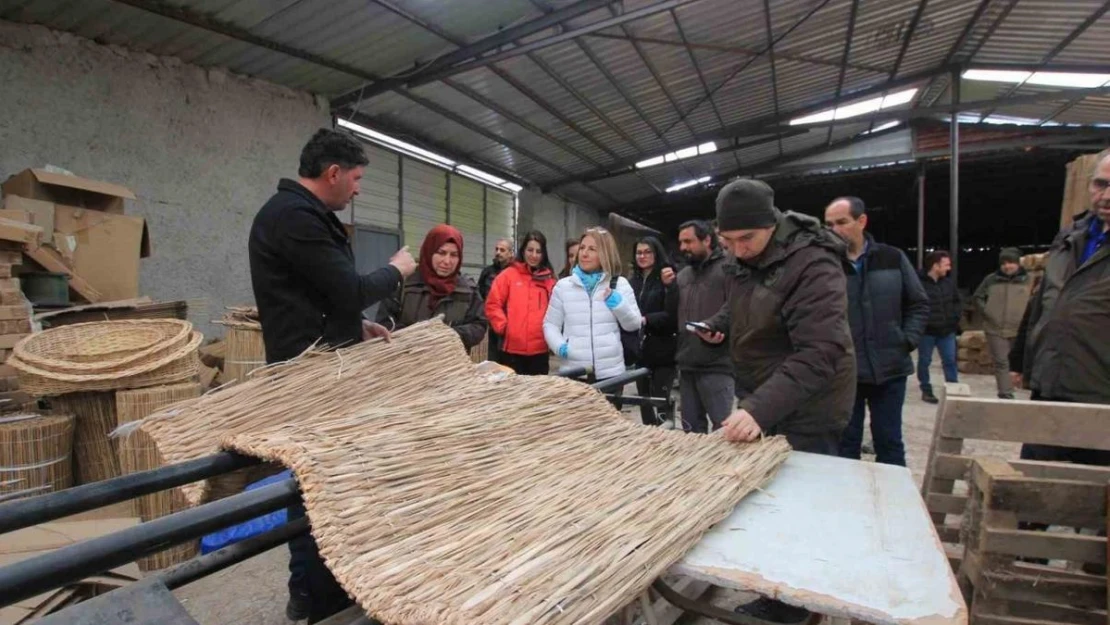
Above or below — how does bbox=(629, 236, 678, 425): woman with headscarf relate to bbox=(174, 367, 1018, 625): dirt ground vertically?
above

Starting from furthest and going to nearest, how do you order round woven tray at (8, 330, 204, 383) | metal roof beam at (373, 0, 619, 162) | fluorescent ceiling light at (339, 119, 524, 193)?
fluorescent ceiling light at (339, 119, 524, 193), metal roof beam at (373, 0, 619, 162), round woven tray at (8, 330, 204, 383)

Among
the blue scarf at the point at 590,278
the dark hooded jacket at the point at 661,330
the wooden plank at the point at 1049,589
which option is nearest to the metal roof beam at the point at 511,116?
the dark hooded jacket at the point at 661,330

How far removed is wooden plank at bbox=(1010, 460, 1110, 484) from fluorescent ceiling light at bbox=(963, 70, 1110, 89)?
9.24 m

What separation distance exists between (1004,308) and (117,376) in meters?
7.32

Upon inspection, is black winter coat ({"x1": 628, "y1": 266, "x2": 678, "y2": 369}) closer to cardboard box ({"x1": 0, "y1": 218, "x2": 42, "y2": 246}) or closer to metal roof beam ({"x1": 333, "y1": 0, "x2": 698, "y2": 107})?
metal roof beam ({"x1": 333, "y1": 0, "x2": 698, "y2": 107})

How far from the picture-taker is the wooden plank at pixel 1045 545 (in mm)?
1559

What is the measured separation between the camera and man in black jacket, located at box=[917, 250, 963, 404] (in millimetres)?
5301

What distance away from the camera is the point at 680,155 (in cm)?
1091

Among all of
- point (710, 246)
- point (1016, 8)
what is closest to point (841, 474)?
point (710, 246)

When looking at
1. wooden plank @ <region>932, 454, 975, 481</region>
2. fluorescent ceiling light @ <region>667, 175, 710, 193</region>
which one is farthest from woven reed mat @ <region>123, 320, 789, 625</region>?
fluorescent ceiling light @ <region>667, 175, 710, 193</region>

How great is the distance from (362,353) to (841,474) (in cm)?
125

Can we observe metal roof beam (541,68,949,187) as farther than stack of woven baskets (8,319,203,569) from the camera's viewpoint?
Yes

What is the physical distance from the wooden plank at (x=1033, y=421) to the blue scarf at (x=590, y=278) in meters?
1.82

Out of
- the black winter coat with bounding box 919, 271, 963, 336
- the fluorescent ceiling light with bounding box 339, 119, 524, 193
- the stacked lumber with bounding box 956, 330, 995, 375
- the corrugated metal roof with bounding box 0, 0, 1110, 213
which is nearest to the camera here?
the corrugated metal roof with bounding box 0, 0, 1110, 213
